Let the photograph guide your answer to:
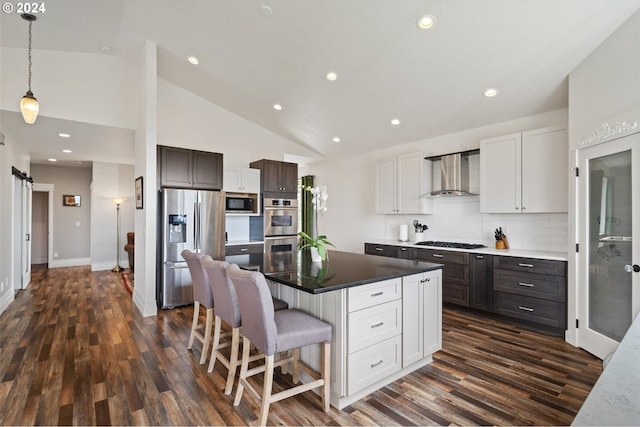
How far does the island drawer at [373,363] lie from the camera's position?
2139mm

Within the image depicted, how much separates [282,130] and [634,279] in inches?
215

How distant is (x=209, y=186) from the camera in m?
5.30

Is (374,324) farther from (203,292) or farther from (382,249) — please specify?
(382,249)

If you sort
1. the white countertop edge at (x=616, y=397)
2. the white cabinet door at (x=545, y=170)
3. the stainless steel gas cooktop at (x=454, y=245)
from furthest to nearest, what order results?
the stainless steel gas cooktop at (x=454, y=245), the white cabinet door at (x=545, y=170), the white countertop edge at (x=616, y=397)

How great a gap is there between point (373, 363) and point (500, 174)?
314 cm

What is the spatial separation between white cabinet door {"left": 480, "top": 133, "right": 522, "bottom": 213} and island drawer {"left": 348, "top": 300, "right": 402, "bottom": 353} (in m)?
2.56

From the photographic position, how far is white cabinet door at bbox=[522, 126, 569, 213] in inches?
142

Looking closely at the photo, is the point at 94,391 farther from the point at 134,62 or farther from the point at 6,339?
the point at 134,62

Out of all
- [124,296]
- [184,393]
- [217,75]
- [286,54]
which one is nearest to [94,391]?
[184,393]

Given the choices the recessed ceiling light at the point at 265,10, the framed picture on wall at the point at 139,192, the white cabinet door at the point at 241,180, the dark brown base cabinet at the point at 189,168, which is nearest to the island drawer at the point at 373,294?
the recessed ceiling light at the point at 265,10

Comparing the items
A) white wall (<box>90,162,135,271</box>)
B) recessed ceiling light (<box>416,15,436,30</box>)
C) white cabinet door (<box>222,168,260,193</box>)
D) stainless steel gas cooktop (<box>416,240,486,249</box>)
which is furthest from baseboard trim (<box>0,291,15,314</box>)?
recessed ceiling light (<box>416,15,436,30</box>)

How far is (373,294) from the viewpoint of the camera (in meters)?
2.27

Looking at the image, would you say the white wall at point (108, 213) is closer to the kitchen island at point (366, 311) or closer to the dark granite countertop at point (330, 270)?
the dark granite countertop at point (330, 270)

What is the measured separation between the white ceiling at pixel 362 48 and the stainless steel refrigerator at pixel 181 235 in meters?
1.68
